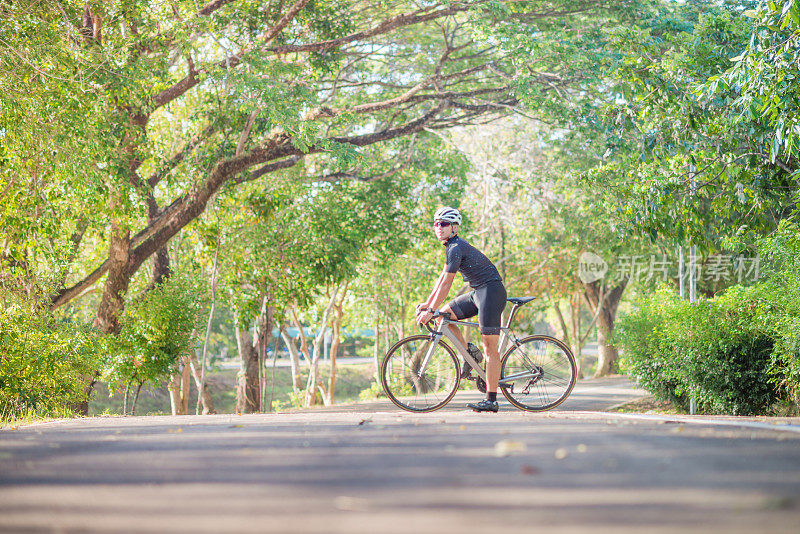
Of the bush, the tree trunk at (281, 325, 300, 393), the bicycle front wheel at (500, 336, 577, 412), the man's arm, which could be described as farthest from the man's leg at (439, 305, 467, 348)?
the tree trunk at (281, 325, 300, 393)

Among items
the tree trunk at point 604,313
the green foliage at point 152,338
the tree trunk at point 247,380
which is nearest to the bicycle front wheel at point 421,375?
the green foliage at point 152,338

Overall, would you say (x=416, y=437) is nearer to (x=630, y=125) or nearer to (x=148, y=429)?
(x=148, y=429)

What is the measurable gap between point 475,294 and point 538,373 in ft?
4.27

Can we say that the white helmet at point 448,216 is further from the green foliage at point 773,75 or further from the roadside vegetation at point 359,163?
the roadside vegetation at point 359,163

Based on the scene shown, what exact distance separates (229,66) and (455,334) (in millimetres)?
7669

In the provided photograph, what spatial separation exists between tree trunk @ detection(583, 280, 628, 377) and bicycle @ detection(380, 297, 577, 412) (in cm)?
2143

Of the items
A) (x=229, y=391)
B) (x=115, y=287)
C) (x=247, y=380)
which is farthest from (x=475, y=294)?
(x=229, y=391)

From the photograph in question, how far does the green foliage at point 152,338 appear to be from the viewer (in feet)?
47.6

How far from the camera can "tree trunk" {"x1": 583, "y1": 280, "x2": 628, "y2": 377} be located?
2967 centimetres

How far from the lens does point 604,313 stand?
30344 millimetres

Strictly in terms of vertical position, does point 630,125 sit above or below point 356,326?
above

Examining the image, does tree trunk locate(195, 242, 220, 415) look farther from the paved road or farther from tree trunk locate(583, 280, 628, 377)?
tree trunk locate(583, 280, 628, 377)

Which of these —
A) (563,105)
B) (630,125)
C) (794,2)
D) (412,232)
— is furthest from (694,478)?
(412,232)

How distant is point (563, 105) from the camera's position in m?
14.0
